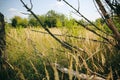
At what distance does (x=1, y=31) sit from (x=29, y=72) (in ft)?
2.33

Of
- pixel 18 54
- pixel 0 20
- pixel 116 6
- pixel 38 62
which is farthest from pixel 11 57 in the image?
pixel 116 6

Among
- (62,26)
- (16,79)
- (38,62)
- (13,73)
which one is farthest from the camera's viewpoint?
(62,26)

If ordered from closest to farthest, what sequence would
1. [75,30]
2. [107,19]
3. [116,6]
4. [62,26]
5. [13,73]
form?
[107,19]
[116,6]
[13,73]
[75,30]
[62,26]

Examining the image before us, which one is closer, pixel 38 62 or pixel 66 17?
pixel 38 62

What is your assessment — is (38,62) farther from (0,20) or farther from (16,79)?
(0,20)

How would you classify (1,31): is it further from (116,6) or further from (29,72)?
(116,6)

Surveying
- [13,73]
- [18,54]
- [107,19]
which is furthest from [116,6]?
[18,54]

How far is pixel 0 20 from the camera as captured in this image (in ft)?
10.0

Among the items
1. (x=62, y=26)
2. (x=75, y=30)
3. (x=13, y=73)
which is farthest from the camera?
(x=62, y=26)

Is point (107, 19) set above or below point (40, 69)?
above

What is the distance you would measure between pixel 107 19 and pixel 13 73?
2.23m

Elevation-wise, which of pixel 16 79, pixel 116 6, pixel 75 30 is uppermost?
pixel 116 6

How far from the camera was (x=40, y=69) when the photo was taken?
10.2ft

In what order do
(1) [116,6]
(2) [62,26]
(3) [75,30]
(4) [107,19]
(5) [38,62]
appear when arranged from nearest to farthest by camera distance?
(4) [107,19] → (1) [116,6] → (5) [38,62] → (3) [75,30] → (2) [62,26]
